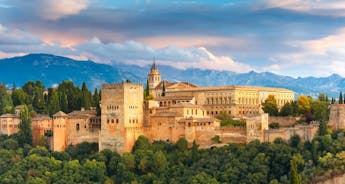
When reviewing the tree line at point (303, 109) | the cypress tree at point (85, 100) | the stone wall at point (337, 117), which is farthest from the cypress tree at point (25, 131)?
the stone wall at point (337, 117)

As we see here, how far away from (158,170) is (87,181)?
16.6 feet

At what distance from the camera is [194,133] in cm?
4784

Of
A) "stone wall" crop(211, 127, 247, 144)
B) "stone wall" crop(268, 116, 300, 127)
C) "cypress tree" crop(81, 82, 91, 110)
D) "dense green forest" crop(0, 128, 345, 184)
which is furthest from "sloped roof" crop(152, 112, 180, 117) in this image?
"cypress tree" crop(81, 82, 91, 110)

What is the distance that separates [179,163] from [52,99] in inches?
636

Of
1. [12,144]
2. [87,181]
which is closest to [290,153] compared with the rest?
[87,181]

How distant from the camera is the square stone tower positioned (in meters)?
49.0

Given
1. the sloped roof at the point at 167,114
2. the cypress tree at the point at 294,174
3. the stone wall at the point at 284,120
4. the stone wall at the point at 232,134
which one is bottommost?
the cypress tree at the point at 294,174

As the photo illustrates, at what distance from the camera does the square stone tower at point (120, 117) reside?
49031 millimetres

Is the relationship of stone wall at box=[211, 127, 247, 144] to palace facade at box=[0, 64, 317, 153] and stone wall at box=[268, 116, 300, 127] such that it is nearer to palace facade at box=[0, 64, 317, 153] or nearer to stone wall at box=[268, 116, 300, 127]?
palace facade at box=[0, 64, 317, 153]

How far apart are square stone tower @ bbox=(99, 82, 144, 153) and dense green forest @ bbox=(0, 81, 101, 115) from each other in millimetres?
3806

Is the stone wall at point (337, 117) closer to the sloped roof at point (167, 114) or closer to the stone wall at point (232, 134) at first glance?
the stone wall at point (232, 134)

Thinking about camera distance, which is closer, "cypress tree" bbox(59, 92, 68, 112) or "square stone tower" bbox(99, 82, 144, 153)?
"square stone tower" bbox(99, 82, 144, 153)

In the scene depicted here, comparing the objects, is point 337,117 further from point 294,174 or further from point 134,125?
point 134,125

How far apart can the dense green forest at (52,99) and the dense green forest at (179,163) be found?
6.01 metres
